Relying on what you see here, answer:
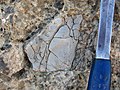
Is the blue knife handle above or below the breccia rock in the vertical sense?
below

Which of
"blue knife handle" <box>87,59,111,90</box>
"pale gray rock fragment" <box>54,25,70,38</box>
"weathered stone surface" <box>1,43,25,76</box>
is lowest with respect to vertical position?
"blue knife handle" <box>87,59,111,90</box>

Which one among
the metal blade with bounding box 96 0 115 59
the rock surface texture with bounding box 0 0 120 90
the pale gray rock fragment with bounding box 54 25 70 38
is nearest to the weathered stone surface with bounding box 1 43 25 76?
the rock surface texture with bounding box 0 0 120 90

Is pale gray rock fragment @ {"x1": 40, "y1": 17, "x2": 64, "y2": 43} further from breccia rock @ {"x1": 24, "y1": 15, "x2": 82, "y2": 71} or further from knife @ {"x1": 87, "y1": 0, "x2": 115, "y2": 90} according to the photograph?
knife @ {"x1": 87, "y1": 0, "x2": 115, "y2": 90}

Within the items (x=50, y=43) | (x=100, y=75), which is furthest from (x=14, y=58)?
(x=100, y=75)

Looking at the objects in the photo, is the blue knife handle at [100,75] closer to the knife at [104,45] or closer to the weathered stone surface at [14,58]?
the knife at [104,45]

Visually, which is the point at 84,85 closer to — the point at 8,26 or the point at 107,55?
the point at 107,55

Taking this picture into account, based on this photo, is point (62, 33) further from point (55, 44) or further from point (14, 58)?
point (14, 58)

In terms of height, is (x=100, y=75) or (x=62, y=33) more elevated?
(x=62, y=33)
